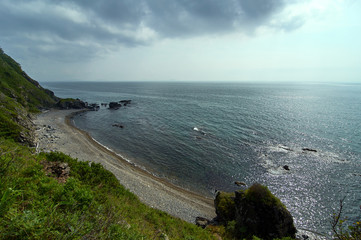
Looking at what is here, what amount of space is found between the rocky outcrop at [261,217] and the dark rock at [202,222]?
3683 millimetres

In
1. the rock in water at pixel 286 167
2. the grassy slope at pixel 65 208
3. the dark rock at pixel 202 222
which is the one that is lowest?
the dark rock at pixel 202 222

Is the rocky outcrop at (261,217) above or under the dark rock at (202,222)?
above

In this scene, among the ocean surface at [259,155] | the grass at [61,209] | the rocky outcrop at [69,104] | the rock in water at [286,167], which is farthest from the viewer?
the rocky outcrop at [69,104]

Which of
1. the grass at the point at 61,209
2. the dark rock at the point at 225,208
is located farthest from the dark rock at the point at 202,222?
the grass at the point at 61,209

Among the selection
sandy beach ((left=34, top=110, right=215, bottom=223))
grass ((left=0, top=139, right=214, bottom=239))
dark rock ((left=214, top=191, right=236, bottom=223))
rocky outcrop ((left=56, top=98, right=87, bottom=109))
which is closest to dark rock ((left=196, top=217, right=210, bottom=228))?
sandy beach ((left=34, top=110, right=215, bottom=223))

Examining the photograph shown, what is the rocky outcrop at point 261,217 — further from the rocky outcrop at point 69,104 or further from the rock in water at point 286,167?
the rocky outcrop at point 69,104

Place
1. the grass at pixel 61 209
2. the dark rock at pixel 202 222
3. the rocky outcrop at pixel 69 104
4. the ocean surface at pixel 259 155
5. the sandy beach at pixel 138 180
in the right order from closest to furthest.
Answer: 1. the grass at pixel 61 209
2. the dark rock at pixel 202 222
3. the sandy beach at pixel 138 180
4. the ocean surface at pixel 259 155
5. the rocky outcrop at pixel 69 104

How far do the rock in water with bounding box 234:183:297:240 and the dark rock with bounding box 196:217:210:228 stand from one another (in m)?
3.92

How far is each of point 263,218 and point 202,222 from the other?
23.3 feet

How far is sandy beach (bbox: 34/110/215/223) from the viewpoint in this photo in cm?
2278

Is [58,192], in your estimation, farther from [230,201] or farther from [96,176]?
[230,201]

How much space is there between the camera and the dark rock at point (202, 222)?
62.8 feet

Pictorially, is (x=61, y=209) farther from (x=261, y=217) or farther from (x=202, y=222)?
(x=261, y=217)

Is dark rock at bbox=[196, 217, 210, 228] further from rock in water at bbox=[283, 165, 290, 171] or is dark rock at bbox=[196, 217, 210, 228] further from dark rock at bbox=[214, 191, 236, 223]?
rock in water at bbox=[283, 165, 290, 171]
